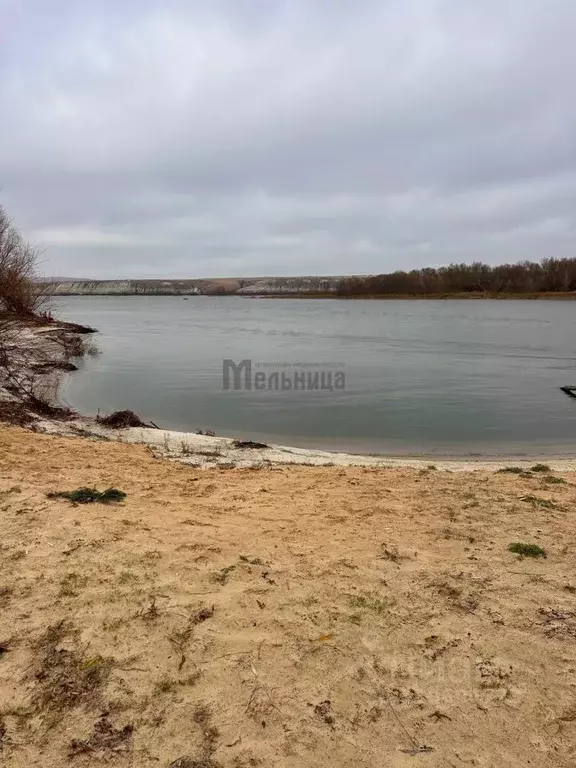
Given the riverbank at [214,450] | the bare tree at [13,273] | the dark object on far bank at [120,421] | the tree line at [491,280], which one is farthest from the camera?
the tree line at [491,280]

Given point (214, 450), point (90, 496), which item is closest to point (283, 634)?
point (90, 496)

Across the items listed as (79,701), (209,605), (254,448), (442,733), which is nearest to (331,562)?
(209,605)

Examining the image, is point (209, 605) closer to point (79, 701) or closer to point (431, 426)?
point (79, 701)

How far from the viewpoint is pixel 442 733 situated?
8.06 feet

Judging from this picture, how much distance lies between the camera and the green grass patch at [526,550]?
4.23 meters

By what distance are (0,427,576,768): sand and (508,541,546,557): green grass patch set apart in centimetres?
13

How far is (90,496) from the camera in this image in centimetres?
521

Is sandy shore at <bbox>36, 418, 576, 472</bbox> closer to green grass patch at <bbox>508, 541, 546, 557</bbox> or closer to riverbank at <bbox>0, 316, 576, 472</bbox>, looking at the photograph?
riverbank at <bbox>0, 316, 576, 472</bbox>

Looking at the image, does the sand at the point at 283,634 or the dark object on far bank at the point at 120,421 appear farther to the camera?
the dark object on far bank at the point at 120,421

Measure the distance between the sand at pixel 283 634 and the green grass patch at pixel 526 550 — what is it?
134 mm

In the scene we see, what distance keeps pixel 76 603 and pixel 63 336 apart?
96.4 feet

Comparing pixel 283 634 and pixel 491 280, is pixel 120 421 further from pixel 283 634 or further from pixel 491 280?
pixel 491 280

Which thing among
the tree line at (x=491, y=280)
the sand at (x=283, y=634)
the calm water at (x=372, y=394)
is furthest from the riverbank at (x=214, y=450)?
the tree line at (x=491, y=280)

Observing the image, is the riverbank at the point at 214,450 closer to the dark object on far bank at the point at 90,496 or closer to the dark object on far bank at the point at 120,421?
the dark object on far bank at the point at 120,421
